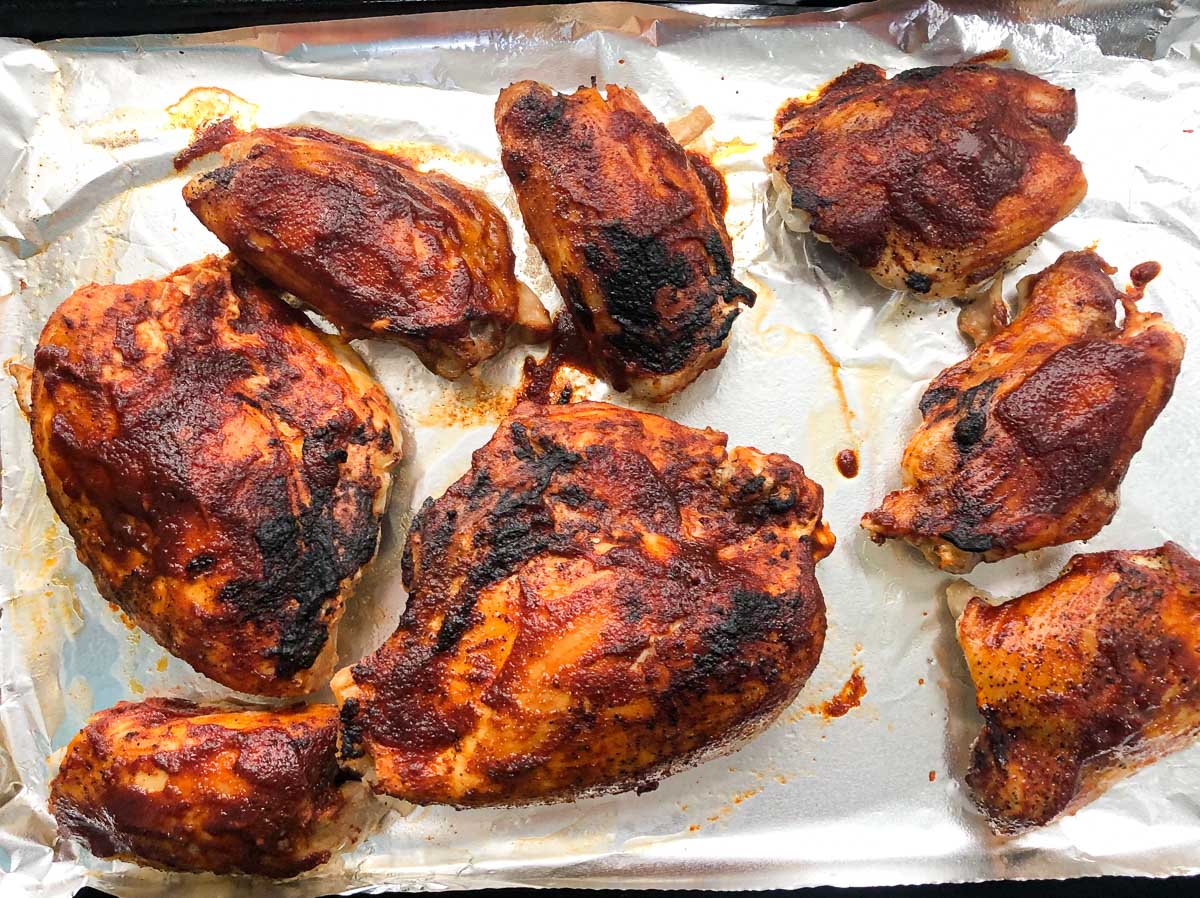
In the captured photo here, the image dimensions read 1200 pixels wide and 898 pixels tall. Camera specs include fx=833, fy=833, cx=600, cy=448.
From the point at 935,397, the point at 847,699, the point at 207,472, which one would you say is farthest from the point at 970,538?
the point at 207,472

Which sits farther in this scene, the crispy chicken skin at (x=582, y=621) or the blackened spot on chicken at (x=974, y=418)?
the blackened spot on chicken at (x=974, y=418)

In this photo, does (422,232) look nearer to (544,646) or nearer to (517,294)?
(517,294)

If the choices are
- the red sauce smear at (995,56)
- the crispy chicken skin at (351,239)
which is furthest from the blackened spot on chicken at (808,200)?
the crispy chicken skin at (351,239)

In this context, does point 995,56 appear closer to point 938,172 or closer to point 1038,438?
point 938,172

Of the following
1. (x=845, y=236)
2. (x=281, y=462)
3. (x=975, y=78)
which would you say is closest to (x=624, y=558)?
(x=281, y=462)

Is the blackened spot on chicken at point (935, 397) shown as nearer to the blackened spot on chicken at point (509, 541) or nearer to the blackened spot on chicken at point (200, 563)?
the blackened spot on chicken at point (509, 541)

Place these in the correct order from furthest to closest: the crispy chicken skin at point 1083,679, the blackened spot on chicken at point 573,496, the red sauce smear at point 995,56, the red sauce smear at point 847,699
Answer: the red sauce smear at point 995,56 → the red sauce smear at point 847,699 → the crispy chicken skin at point 1083,679 → the blackened spot on chicken at point 573,496

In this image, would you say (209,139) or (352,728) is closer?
(352,728)

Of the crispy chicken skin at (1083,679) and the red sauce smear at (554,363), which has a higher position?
the red sauce smear at (554,363)
